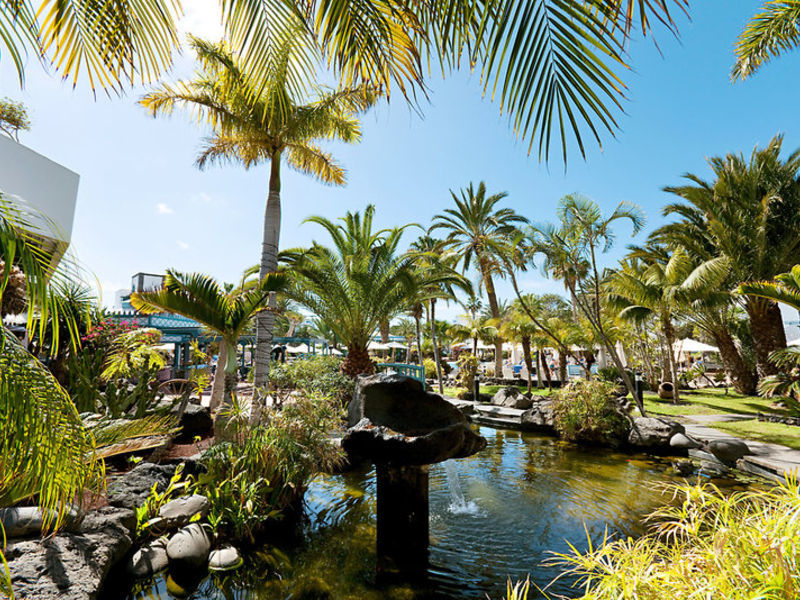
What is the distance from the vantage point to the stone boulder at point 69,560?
2.78 meters

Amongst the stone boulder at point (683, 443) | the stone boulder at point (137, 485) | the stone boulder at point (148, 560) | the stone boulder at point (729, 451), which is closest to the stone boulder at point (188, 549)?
the stone boulder at point (148, 560)

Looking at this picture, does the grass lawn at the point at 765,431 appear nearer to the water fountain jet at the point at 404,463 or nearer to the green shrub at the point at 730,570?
the water fountain jet at the point at 404,463

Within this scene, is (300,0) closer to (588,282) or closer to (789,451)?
(789,451)

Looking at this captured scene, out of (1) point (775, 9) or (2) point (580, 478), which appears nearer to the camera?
(1) point (775, 9)

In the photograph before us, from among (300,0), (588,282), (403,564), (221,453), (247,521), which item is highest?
(588,282)

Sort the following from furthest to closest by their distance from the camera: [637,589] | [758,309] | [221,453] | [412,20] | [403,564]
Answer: [758,309] → [221,453] → [403,564] → [412,20] → [637,589]

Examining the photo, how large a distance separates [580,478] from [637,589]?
20.3 feet

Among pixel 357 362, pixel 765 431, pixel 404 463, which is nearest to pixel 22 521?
pixel 404 463

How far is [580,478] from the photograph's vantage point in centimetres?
693

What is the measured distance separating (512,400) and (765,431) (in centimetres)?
720

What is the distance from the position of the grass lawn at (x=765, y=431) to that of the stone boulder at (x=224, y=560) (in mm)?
10049

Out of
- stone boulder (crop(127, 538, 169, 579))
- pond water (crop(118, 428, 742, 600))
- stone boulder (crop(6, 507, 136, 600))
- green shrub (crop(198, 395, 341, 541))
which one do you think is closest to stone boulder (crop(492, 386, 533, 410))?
pond water (crop(118, 428, 742, 600))

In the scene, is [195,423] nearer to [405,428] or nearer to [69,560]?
[69,560]

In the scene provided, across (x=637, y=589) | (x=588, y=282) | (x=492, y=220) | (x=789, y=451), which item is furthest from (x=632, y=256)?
(x=637, y=589)
